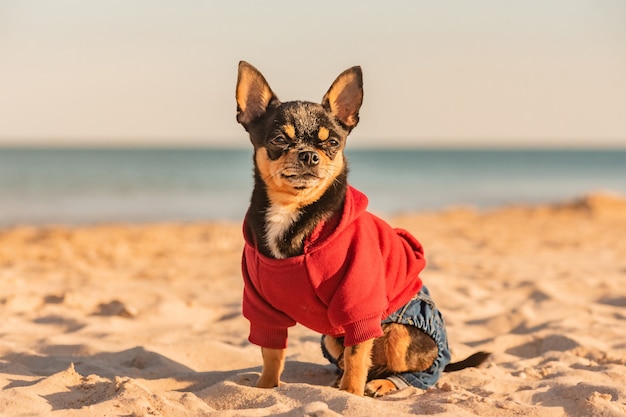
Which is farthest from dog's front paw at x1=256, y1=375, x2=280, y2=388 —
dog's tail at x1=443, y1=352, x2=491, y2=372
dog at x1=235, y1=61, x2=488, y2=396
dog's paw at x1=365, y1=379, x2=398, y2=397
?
dog's tail at x1=443, y1=352, x2=491, y2=372

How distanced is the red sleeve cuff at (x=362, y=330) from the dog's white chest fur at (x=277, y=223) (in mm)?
517

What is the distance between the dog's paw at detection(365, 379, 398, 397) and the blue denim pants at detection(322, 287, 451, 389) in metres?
0.04

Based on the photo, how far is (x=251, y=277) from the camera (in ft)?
12.9

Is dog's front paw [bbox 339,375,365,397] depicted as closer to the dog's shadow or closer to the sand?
the sand

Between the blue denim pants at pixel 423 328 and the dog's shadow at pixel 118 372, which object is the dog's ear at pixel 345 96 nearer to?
the blue denim pants at pixel 423 328

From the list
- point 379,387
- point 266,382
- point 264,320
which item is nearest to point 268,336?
point 264,320

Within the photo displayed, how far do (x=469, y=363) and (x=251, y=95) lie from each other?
2.21 meters

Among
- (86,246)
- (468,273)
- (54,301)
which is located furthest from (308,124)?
(86,246)

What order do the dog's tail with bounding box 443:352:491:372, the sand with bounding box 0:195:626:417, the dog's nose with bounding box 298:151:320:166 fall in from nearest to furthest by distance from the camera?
1. the sand with bounding box 0:195:626:417
2. the dog's nose with bounding box 298:151:320:166
3. the dog's tail with bounding box 443:352:491:372

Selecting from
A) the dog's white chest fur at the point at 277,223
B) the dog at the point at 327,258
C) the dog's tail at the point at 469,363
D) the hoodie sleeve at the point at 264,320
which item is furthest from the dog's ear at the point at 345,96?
the dog's tail at the point at 469,363

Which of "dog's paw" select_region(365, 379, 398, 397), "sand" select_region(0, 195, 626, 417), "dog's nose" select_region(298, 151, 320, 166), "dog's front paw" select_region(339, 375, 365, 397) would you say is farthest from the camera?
"dog's paw" select_region(365, 379, 398, 397)

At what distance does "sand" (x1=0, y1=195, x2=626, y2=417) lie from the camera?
353 centimetres

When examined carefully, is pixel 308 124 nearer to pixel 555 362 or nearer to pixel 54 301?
pixel 555 362

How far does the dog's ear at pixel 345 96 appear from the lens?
401 cm
